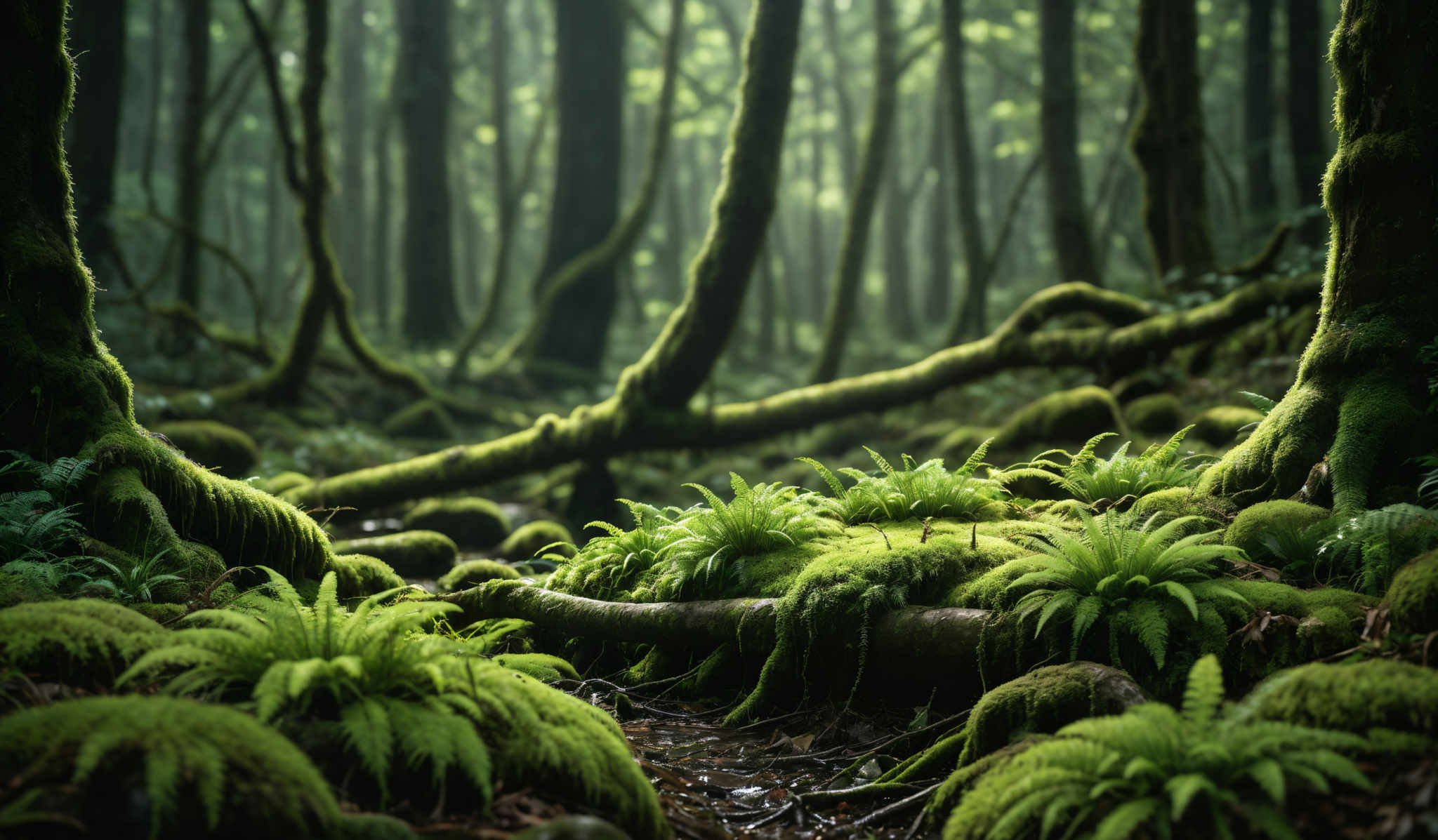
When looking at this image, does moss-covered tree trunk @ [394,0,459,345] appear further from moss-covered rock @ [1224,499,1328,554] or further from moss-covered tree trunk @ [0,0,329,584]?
moss-covered rock @ [1224,499,1328,554]

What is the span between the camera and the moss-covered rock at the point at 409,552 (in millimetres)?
7898

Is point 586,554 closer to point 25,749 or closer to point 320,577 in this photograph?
point 320,577

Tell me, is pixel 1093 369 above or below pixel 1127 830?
above

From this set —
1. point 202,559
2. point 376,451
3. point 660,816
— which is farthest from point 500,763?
point 376,451

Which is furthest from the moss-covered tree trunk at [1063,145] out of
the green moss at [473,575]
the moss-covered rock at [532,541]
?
the green moss at [473,575]

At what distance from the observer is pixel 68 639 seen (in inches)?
121

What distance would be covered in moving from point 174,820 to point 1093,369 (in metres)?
10.8

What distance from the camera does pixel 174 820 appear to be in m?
2.30

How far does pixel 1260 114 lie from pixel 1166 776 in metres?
20.6

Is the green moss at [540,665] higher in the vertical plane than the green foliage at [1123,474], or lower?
lower

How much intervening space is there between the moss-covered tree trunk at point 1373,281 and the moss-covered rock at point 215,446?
1095cm

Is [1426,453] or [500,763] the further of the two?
[1426,453]

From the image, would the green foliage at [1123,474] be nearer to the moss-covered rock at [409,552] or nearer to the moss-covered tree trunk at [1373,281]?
the moss-covered tree trunk at [1373,281]

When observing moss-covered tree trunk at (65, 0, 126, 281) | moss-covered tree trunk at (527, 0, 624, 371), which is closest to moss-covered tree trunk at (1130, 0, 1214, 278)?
moss-covered tree trunk at (527, 0, 624, 371)
